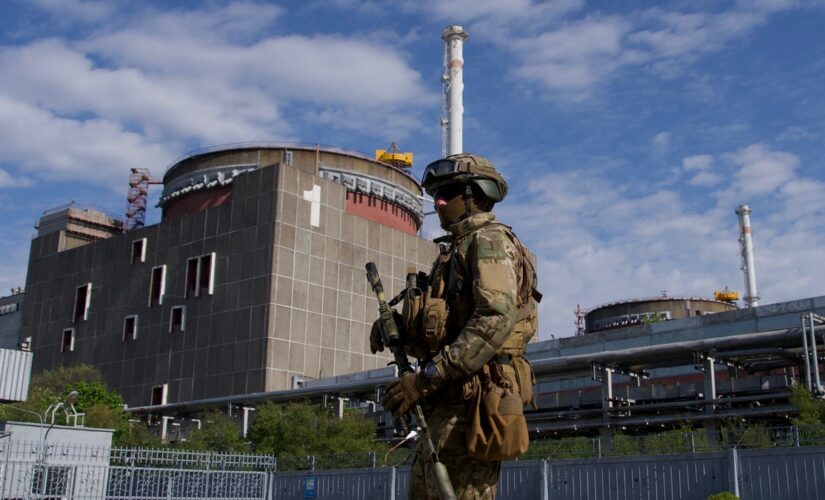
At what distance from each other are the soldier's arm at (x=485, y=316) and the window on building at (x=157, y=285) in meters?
61.4

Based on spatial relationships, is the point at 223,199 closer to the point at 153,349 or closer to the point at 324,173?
the point at 324,173

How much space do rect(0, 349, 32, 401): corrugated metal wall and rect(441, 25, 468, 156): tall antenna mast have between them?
40.8m

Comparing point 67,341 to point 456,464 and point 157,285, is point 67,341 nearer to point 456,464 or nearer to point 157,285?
point 157,285

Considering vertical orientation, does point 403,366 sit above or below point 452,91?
below

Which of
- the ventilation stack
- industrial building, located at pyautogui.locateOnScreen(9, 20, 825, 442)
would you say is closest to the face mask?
industrial building, located at pyautogui.locateOnScreen(9, 20, 825, 442)

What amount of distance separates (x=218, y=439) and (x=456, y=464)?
3673 centimetres

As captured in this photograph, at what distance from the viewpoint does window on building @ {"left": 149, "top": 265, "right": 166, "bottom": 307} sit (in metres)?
64.2

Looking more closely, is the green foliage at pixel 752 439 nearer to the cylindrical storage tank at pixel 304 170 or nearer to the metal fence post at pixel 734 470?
the metal fence post at pixel 734 470

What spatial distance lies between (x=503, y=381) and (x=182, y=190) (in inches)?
2638

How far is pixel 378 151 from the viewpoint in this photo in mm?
76625

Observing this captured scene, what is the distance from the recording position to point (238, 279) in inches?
2354

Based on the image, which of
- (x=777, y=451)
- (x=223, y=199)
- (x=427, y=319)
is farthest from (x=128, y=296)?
(x=427, y=319)

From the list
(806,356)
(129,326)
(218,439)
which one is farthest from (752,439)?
(129,326)

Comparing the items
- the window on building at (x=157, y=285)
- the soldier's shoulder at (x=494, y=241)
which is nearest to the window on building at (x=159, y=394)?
the window on building at (x=157, y=285)
